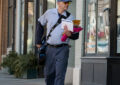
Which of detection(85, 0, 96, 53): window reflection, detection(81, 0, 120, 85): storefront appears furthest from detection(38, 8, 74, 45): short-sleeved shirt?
detection(85, 0, 96, 53): window reflection

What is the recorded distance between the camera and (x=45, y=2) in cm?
1580

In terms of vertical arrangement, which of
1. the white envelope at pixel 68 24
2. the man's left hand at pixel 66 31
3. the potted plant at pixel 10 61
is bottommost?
the potted plant at pixel 10 61

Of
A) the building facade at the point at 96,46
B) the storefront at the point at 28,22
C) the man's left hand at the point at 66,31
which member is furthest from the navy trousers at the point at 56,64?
the storefront at the point at 28,22

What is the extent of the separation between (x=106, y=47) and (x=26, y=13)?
26.5ft

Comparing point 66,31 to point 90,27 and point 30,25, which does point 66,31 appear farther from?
point 30,25

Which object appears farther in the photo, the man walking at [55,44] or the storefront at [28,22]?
the storefront at [28,22]

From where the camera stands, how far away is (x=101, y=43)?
1056cm

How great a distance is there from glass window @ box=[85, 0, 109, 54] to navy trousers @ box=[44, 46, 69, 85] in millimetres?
3748

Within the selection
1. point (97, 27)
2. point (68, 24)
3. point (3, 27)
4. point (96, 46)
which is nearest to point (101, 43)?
point (96, 46)

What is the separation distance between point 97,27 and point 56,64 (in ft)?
14.6

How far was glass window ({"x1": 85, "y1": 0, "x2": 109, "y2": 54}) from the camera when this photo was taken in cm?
1033

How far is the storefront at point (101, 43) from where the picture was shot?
993 centimetres

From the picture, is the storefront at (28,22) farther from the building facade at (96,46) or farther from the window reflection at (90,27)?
the window reflection at (90,27)

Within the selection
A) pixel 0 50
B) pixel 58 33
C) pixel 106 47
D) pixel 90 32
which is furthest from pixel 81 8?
pixel 0 50
